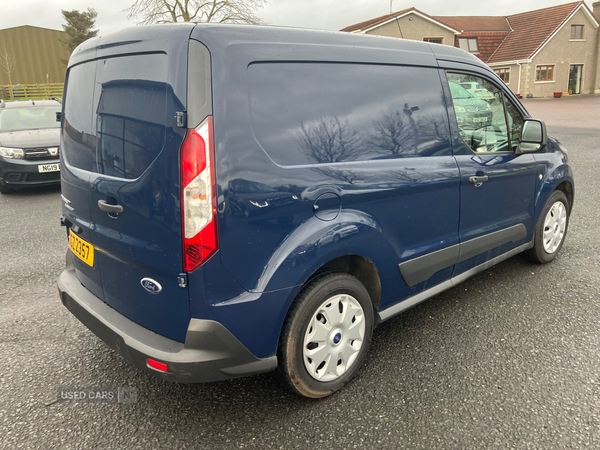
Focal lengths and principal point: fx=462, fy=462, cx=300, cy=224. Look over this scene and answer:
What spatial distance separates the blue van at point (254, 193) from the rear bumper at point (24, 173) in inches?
237

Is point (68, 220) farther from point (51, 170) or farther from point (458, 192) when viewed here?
point (51, 170)

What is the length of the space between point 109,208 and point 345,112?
4.16 feet

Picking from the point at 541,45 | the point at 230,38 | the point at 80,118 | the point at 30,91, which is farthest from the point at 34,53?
the point at 230,38

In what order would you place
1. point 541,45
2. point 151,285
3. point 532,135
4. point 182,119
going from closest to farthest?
point 182,119 → point 151,285 → point 532,135 → point 541,45

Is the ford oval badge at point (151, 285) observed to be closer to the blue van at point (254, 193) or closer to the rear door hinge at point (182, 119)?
the blue van at point (254, 193)

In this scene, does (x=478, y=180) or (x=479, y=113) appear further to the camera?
(x=479, y=113)

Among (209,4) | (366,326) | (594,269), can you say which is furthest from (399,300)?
(209,4)

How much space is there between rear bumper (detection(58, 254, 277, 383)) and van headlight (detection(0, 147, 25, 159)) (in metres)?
6.96

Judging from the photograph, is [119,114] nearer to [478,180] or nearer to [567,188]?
[478,180]

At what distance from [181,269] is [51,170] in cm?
716

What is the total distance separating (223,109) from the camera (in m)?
1.93

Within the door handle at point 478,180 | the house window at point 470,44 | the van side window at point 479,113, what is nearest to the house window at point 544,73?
the house window at point 470,44

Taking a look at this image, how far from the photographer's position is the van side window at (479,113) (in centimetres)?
310

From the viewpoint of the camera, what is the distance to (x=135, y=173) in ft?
6.77
